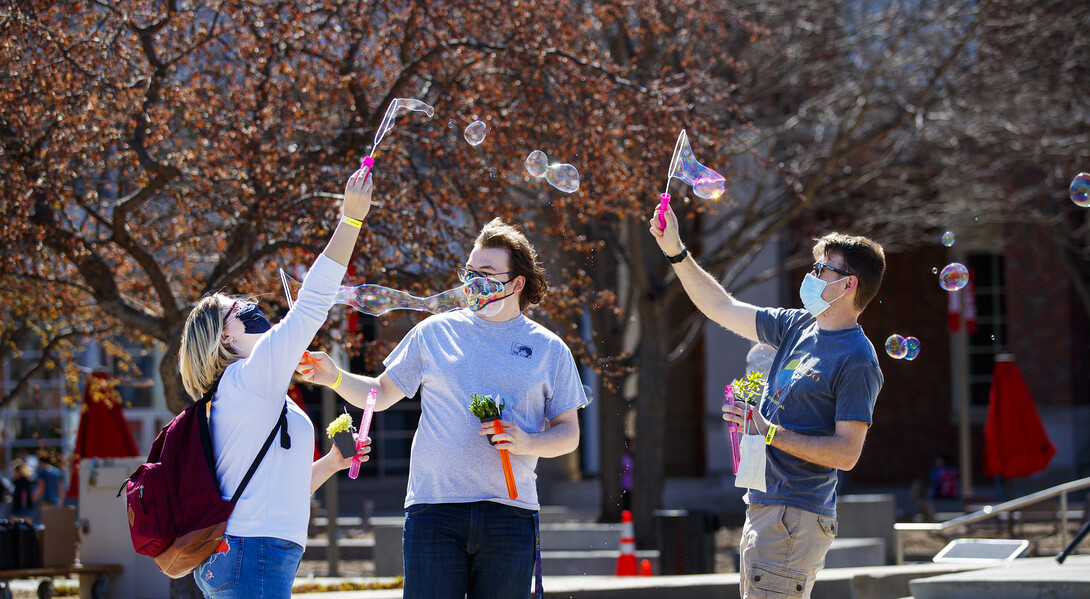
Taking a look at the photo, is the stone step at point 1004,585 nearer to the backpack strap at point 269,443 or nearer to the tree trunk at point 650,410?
the backpack strap at point 269,443

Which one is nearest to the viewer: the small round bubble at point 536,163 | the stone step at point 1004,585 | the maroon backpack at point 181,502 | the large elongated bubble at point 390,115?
the maroon backpack at point 181,502

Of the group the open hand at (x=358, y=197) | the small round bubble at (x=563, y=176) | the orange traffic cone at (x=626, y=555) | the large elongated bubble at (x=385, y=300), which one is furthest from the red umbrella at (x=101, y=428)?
the open hand at (x=358, y=197)

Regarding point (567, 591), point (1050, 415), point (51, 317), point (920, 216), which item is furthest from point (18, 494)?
point (1050, 415)

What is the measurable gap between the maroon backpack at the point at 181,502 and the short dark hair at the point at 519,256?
0.99m

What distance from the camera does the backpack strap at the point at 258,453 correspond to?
11.0 ft

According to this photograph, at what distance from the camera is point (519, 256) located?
12.5 ft

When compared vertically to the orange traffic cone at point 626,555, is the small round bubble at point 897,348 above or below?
above

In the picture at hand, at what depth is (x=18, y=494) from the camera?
15.8 metres

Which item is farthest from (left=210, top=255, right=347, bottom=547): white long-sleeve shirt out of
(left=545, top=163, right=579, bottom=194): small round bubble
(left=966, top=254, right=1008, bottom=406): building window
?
(left=966, top=254, right=1008, bottom=406): building window

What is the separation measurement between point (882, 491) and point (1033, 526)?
8262 mm

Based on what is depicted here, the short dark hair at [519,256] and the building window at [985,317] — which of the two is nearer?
the short dark hair at [519,256]

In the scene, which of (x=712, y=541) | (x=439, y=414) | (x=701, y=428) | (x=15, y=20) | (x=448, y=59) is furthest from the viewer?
(x=701, y=428)

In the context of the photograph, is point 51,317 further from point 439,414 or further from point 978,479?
point 978,479

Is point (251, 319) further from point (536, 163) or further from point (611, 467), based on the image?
point (611, 467)
